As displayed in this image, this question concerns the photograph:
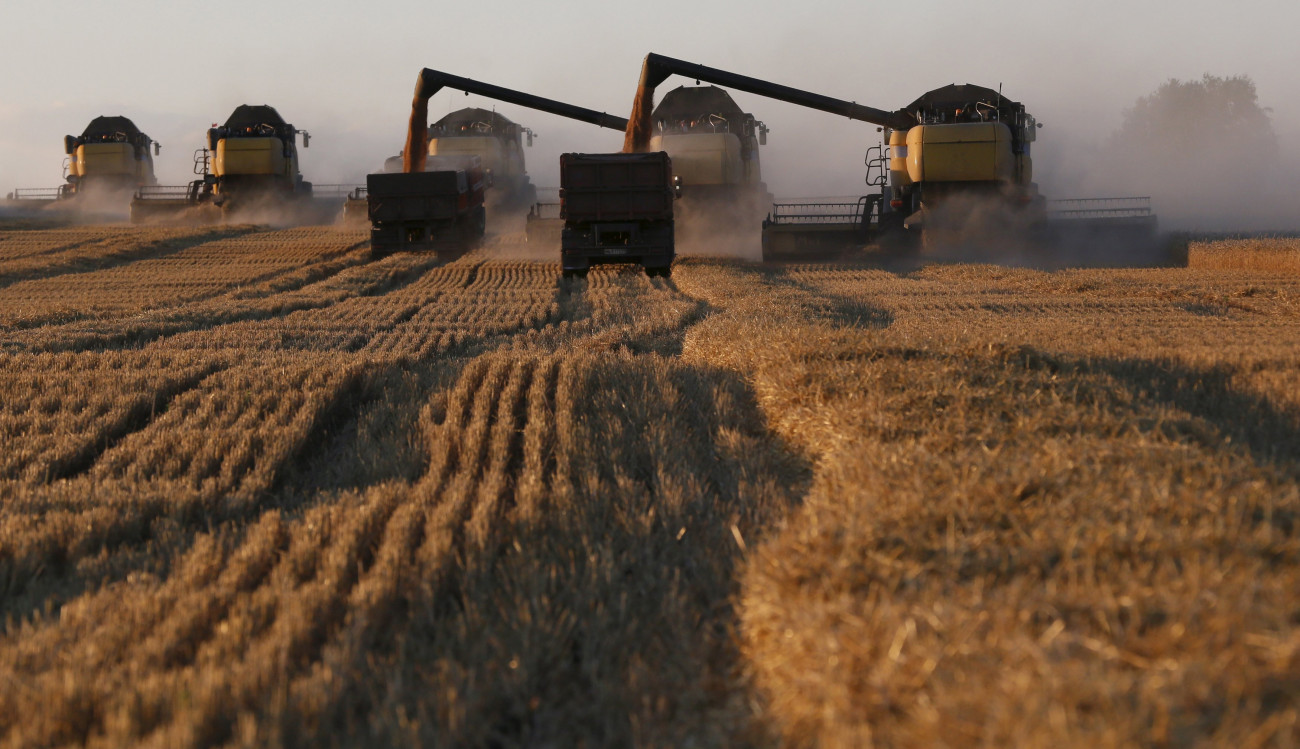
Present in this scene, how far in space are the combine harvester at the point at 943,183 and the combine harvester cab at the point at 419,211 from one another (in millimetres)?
5614

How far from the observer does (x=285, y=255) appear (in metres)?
27.0

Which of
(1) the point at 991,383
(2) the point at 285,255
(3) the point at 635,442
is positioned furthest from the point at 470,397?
(2) the point at 285,255

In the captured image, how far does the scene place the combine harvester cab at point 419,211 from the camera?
26.8m

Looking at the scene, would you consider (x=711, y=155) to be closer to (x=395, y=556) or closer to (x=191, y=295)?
(x=191, y=295)

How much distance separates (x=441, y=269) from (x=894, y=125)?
11900mm

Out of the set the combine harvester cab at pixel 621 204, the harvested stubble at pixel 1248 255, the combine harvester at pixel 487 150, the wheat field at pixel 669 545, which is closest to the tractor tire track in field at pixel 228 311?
the wheat field at pixel 669 545

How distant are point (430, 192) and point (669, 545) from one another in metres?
24.1

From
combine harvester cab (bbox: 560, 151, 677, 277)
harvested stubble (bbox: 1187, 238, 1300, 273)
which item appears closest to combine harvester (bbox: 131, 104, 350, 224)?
combine harvester cab (bbox: 560, 151, 677, 277)

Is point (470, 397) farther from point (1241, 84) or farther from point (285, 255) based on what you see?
point (1241, 84)

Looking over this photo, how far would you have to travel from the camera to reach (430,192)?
1064 inches

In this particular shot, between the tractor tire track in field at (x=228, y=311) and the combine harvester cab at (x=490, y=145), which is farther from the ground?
the combine harvester cab at (x=490, y=145)

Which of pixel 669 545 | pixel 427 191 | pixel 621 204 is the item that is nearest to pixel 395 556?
pixel 669 545

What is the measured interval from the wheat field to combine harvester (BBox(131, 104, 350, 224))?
115ft

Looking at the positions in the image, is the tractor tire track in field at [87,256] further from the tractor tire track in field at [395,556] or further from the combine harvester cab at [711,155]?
the tractor tire track in field at [395,556]
